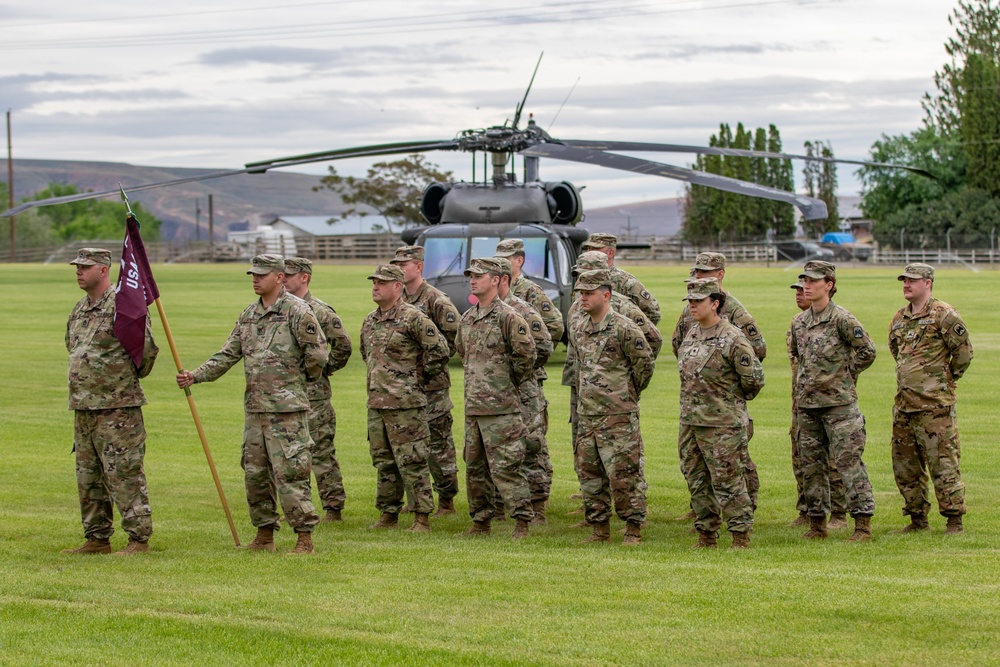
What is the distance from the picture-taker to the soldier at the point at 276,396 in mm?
8656

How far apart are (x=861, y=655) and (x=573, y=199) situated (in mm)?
15554

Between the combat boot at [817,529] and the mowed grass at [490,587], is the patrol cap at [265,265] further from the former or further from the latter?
the combat boot at [817,529]

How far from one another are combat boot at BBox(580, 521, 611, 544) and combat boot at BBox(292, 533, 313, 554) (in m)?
1.82

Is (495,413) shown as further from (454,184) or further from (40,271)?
(40,271)

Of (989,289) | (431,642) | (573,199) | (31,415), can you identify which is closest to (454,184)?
(573,199)

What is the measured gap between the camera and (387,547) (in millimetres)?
8906

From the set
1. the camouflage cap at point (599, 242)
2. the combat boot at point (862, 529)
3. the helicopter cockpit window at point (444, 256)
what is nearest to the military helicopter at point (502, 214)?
the helicopter cockpit window at point (444, 256)

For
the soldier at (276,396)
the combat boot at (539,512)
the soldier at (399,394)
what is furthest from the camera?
the combat boot at (539,512)

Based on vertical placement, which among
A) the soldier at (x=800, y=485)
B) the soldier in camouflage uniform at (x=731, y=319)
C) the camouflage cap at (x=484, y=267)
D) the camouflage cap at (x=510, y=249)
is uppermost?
the camouflage cap at (x=510, y=249)

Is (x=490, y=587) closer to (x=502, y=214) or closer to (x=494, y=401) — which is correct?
(x=494, y=401)

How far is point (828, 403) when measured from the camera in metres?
9.25

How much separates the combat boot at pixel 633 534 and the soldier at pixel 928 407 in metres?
1.84

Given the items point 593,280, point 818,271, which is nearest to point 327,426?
point 593,280

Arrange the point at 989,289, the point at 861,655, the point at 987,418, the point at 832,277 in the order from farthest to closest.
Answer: the point at 989,289
the point at 987,418
the point at 832,277
the point at 861,655
